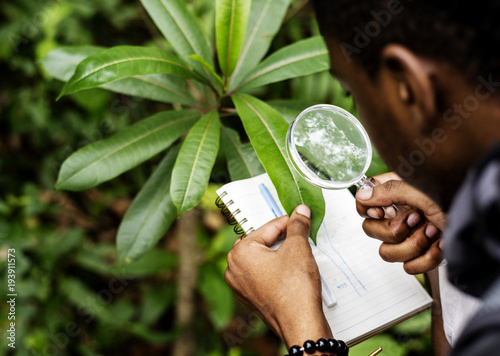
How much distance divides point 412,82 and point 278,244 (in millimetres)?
531

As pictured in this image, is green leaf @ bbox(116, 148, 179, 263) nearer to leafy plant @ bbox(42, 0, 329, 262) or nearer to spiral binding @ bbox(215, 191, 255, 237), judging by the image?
leafy plant @ bbox(42, 0, 329, 262)

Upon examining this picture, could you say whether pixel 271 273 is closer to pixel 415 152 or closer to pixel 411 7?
pixel 415 152

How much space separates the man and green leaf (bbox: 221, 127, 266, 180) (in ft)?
1.22

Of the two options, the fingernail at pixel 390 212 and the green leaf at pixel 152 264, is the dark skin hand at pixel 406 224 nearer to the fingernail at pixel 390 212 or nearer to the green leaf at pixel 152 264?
the fingernail at pixel 390 212

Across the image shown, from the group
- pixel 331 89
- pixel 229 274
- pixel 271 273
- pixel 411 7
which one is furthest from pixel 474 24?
pixel 331 89

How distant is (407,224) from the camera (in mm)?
948

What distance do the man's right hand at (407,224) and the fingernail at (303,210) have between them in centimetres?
14

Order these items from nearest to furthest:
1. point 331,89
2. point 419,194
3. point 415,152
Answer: point 415,152 → point 419,194 → point 331,89

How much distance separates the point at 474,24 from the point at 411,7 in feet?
0.30

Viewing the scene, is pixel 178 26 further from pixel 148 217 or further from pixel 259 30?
pixel 148 217

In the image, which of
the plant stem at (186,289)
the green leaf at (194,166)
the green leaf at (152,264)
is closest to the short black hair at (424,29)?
the green leaf at (194,166)

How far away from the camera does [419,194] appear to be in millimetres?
921

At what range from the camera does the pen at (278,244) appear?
96 cm

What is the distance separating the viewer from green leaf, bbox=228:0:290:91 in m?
1.20
